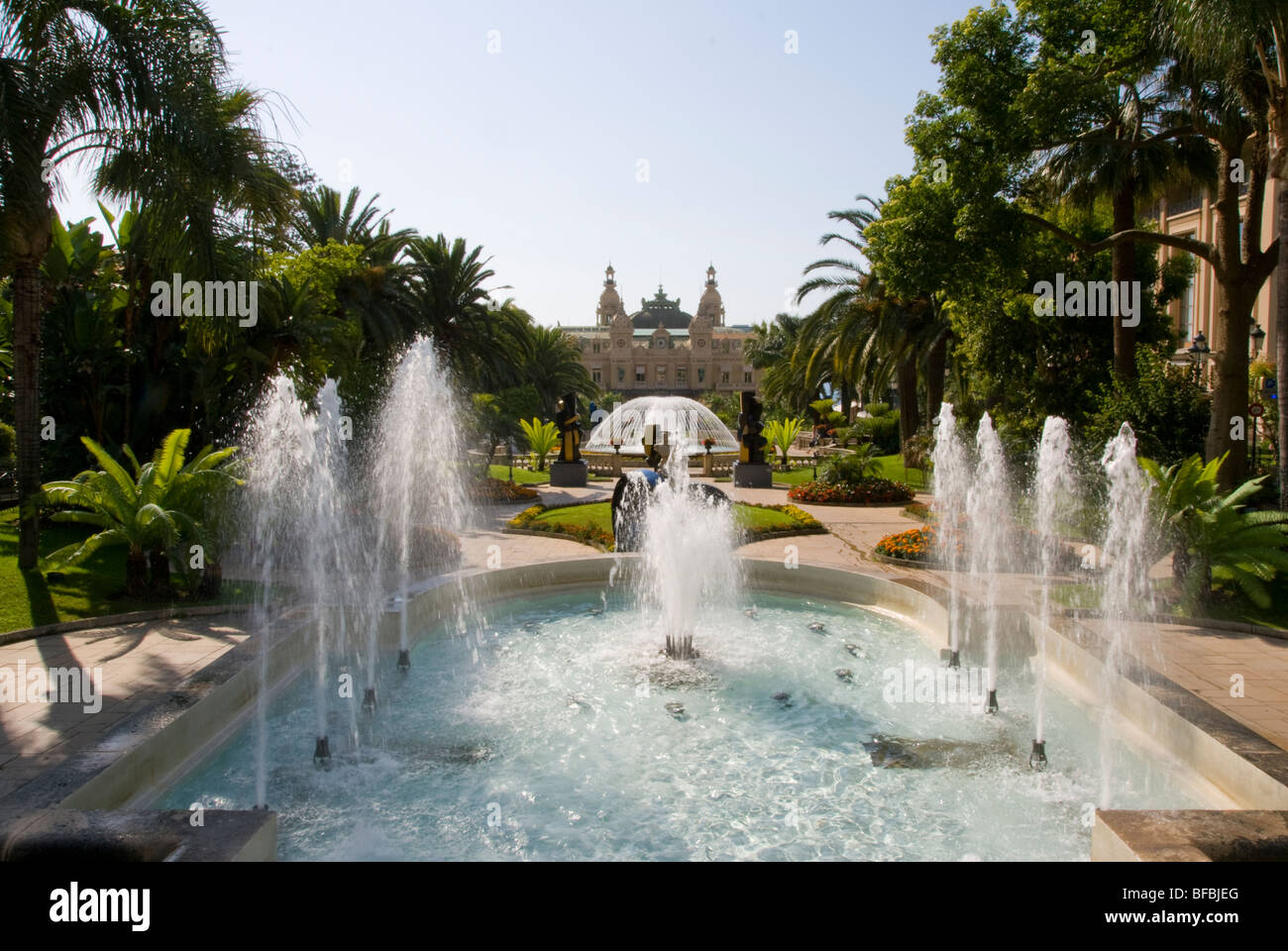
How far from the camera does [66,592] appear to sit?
29.8ft

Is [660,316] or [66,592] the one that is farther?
[660,316]

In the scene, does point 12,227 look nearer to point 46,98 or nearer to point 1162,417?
point 46,98

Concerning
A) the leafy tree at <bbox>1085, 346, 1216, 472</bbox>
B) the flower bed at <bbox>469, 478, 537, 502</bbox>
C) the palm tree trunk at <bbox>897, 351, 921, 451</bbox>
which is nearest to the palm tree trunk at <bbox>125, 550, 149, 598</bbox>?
the flower bed at <bbox>469, 478, 537, 502</bbox>

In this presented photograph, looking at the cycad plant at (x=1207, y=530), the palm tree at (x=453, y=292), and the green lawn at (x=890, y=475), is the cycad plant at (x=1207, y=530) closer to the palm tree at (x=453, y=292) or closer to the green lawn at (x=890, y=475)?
the green lawn at (x=890, y=475)

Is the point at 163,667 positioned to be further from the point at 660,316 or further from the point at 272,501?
the point at 660,316

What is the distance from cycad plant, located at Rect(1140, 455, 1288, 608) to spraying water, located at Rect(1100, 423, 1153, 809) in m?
0.24

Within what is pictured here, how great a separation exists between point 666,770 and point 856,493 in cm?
1404

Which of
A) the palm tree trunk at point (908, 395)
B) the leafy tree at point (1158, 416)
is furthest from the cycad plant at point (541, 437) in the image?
the leafy tree at point (1158, 416)

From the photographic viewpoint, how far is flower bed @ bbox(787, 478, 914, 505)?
19.0 meters

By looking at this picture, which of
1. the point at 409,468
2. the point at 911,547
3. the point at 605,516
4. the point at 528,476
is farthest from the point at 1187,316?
the point at 409,468

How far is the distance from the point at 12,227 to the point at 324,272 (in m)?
10.6

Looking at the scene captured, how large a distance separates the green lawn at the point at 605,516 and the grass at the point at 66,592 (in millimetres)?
6335

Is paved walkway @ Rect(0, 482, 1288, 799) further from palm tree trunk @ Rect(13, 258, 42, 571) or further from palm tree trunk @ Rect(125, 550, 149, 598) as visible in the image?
palm tree trunk @ Rect(13, 258, 42, 571)
